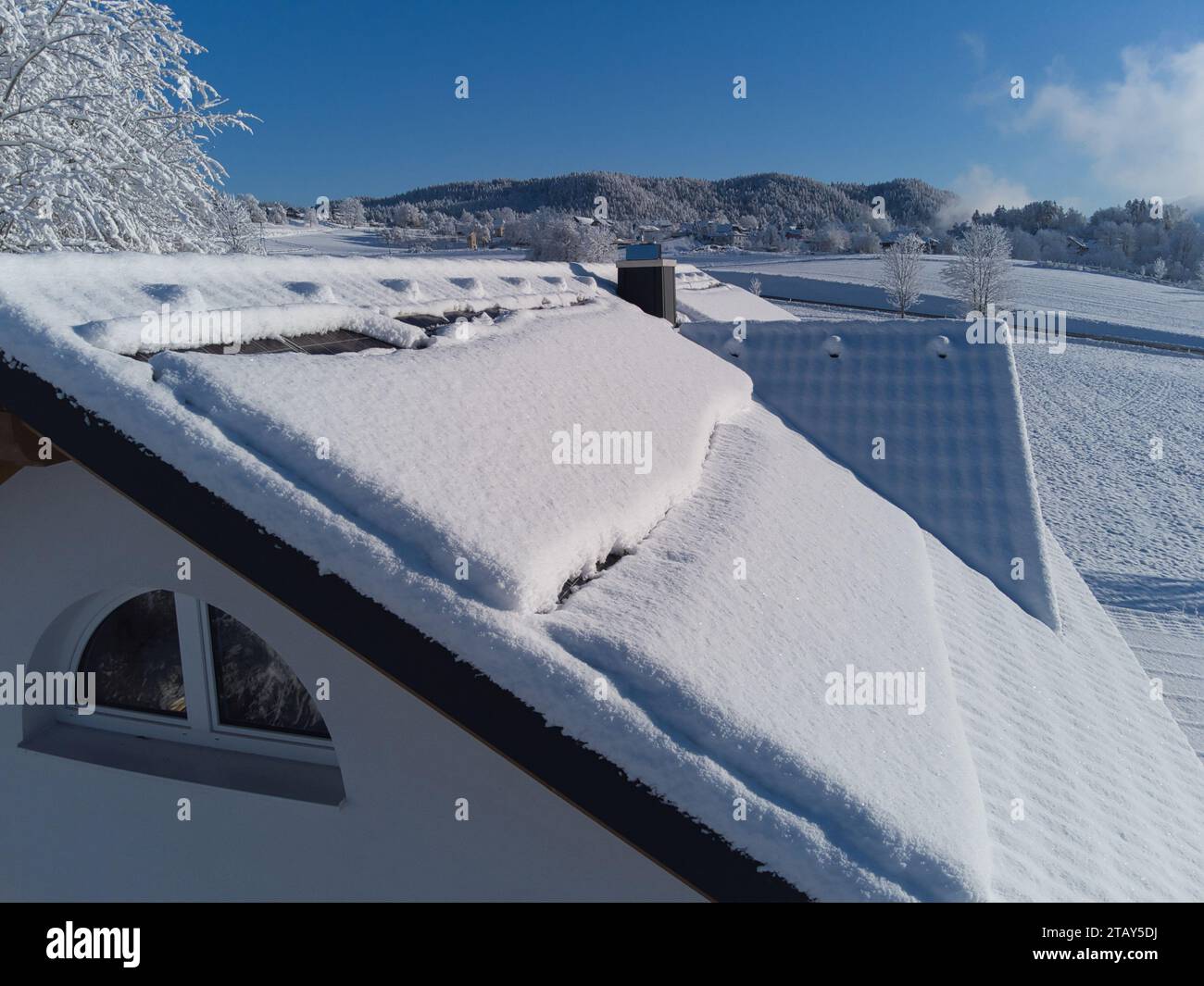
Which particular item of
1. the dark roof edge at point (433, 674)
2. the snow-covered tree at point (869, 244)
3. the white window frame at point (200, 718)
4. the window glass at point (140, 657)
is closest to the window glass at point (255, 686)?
the white window frame at point (200, 718)

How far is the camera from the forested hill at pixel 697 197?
117125mm

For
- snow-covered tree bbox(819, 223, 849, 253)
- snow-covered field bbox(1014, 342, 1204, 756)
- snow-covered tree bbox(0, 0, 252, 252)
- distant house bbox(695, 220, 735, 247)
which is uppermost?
distant house bbox(695, 220, 735, 247)

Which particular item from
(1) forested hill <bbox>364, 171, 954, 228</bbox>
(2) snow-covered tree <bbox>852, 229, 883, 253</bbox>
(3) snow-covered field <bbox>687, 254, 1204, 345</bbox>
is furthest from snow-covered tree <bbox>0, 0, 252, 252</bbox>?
(1) forested hill <bbox>364, 171, 954, 228</bbox>

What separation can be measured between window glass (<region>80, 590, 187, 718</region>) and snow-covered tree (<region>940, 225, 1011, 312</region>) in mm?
44112

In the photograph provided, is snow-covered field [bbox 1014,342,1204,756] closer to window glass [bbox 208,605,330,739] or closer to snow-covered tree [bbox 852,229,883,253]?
window glass [bbox 208,605,330,739]

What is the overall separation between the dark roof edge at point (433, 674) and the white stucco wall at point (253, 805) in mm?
541

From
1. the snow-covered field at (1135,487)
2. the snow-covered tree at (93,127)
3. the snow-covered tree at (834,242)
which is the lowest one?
Answer: the snow-covered field at (1135,487)

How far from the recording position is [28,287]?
2424mm

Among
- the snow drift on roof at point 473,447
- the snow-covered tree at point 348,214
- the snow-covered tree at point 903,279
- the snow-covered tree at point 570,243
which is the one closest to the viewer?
the snow drift on roof at point 473,447

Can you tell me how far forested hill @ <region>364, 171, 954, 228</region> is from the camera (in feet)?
384

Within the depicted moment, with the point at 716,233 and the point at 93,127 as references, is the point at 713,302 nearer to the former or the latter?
the point at 93,127

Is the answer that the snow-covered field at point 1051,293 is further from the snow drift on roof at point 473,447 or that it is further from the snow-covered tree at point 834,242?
the snow drift on roof at point 473,447
